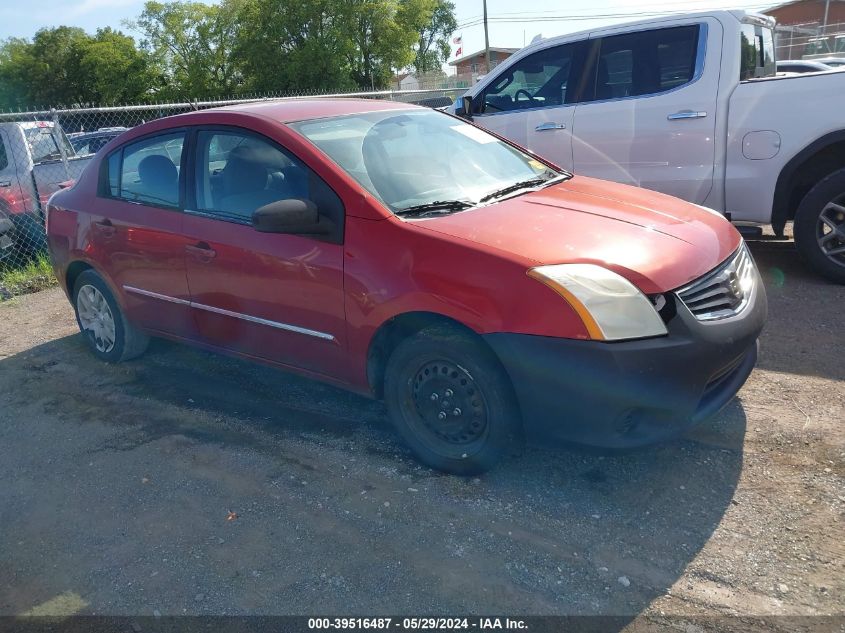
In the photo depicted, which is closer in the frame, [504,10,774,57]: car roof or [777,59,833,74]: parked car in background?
[504,10,774,57]: car roof

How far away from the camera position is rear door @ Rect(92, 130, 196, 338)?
448 cm

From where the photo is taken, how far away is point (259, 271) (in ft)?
12.9

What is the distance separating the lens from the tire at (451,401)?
10.6 feet

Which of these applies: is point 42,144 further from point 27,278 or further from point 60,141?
point 27,278

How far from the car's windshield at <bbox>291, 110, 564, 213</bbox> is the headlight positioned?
87 cm

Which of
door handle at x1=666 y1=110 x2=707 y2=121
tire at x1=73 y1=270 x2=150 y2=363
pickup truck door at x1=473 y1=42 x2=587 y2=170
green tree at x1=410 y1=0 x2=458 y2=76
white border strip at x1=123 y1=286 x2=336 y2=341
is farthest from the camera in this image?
green tree at x1=410 y1=0 x2=458 y2=76

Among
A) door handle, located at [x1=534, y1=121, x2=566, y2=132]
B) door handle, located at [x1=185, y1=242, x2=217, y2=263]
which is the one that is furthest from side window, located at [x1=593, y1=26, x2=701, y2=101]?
door handle, located at [x1=185, y1=242, x2=217, y2=263]

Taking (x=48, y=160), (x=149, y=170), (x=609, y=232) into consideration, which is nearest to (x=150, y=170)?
(x=149, y=170)

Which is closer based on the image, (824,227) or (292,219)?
(292,219)

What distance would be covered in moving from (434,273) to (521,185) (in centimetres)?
120

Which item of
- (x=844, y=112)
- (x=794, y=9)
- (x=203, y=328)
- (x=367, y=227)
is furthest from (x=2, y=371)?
(x=794, y=9)

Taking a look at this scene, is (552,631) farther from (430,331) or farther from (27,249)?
(27,249)

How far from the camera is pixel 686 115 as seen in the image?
19.5 feet

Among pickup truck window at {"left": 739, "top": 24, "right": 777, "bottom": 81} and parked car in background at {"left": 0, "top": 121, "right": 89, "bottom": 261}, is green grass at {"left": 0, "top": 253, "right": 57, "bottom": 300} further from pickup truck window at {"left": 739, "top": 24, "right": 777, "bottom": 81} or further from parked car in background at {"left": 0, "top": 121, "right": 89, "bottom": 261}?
pickup truck window at {"left": 739, "top": 24, "right": 777, "bottom": 81}
